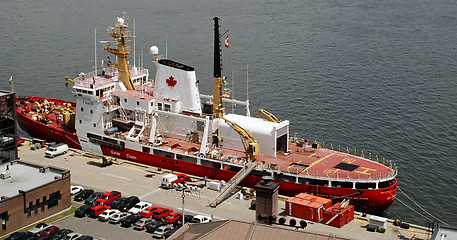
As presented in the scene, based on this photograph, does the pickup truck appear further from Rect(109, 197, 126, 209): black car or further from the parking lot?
the parking lot

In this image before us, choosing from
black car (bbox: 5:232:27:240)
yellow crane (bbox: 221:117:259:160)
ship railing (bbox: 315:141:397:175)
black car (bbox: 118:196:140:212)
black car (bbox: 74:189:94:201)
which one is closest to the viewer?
black car (bbox: 5:232:27:240)

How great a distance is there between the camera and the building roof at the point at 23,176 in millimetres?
47312

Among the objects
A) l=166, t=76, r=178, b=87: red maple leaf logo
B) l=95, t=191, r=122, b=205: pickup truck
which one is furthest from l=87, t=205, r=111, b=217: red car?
l=166, t=76, r=178, b=87: red maple leaf logo

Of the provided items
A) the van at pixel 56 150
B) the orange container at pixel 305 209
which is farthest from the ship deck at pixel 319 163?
the van at pixel 56 150

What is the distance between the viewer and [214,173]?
56.8 meters

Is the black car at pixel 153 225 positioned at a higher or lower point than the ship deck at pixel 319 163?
lower

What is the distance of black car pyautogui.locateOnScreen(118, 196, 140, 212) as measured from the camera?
48428mm

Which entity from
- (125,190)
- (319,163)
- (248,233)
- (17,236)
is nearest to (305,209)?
(319,163)

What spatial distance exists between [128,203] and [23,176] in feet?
27.8

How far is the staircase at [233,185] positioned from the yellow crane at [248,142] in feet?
2.82

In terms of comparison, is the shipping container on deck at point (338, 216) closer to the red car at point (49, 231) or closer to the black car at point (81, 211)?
the black car at point (81, 211)

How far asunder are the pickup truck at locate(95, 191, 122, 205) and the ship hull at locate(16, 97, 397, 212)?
879cm

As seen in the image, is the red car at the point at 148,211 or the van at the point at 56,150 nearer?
the red car at the point at 148,211

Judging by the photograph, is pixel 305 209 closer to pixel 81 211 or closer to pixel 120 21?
pixel 81 211
